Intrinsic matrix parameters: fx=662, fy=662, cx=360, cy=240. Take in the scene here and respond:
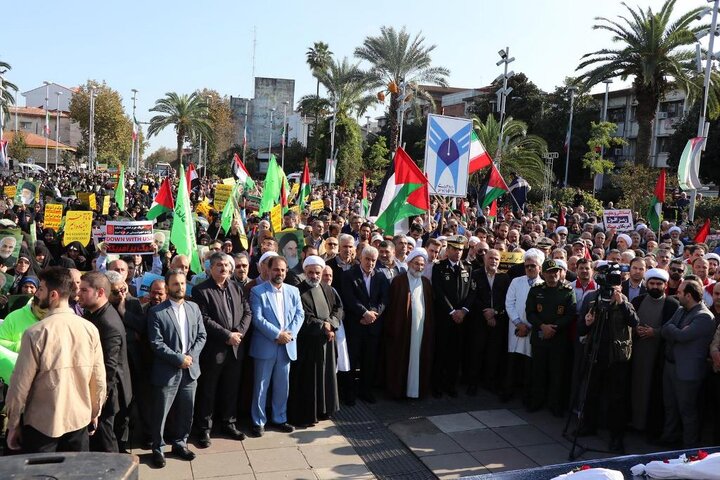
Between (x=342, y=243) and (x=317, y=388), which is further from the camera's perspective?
(x=342, y=243)

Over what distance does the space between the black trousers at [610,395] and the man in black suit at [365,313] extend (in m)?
2.36

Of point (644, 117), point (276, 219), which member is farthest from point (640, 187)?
point (276, 219)

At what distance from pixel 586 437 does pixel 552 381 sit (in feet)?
2.47

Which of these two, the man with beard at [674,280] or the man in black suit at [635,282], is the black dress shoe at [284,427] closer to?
the man in black suit at [635,282]

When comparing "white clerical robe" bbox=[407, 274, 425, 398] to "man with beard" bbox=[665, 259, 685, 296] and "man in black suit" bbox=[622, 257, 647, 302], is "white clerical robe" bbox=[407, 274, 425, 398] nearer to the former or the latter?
"man in black suit" bbox=[622, 257, 647, 302]

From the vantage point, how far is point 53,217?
43.1ft

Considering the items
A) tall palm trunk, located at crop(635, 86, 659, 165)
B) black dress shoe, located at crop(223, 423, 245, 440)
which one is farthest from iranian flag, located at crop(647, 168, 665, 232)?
black dress shoe, located at crop(223, 423, 245, 440)

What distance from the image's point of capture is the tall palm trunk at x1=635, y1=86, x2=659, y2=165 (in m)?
25.5

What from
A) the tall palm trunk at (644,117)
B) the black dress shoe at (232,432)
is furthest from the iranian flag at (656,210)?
the black dress shoe at (232,432)

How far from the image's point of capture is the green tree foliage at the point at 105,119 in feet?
175

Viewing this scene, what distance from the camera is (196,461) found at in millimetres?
5832

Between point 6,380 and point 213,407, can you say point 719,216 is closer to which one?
point 213,407

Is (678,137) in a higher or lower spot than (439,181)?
higher

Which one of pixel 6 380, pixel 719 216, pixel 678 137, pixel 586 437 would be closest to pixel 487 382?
pixel 586 437
